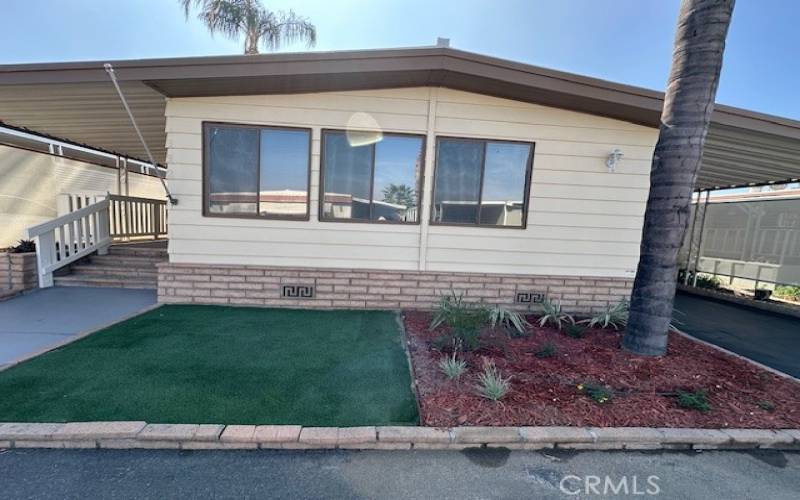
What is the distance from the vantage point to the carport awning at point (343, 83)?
398 centimetres

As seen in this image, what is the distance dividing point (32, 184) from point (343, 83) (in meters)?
10.4

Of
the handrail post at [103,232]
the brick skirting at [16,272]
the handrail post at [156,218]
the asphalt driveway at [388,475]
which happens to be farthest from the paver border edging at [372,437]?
the handrail post at [156,218]

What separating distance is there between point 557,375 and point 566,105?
381 centimetres

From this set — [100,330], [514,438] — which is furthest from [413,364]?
[100,330]

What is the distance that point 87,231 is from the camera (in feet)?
20.2

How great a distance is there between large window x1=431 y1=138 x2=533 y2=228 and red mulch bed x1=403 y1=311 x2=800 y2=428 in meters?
1.86

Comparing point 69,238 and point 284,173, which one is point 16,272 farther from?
point 284,173

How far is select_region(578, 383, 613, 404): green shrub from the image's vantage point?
281 centimetres

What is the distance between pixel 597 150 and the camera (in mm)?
5148

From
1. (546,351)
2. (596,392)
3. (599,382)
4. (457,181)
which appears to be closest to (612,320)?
(546,351)

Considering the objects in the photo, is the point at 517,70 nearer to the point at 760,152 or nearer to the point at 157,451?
the point at 760,152

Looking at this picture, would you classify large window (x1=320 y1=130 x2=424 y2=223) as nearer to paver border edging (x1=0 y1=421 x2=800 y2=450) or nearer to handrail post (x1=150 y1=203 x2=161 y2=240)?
paver border edging (x1=0 y1=421 x2=800 y2=450)

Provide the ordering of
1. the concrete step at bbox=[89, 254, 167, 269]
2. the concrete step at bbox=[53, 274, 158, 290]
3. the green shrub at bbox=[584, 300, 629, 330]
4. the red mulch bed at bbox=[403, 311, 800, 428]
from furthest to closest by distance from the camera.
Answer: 1. the concrete step at bbox=[89, 254, 167, 269]
2. the concrete step at bbox=[53, 274, 158, 290]
3. the green shrub at bbox=[584, 300, 629, 330]
4. the red mulch bed at bbox=[403, 311, 800, 428]

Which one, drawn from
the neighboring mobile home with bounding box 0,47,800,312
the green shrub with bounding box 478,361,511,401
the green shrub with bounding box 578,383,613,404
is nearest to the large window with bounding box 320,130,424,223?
the neighboring mobile home with bounding box 0,47,800,312
